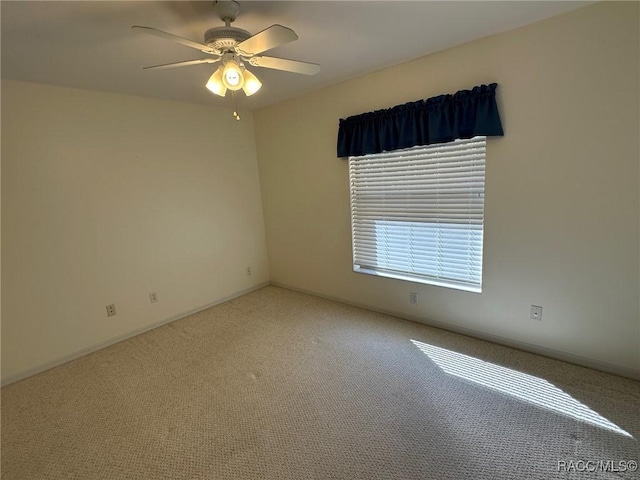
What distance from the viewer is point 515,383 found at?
212cm

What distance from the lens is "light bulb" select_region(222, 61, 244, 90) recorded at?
161 cm

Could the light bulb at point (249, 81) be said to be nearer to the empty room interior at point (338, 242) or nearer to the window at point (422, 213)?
the empty room interior at point (338, 242)

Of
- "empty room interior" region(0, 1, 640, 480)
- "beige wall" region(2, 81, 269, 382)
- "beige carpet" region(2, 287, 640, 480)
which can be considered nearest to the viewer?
"beige carpet" region(2, 287, 640, 480)

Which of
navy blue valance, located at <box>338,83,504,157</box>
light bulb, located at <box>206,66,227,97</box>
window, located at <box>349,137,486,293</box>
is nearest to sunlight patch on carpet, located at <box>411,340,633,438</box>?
window, located at <box>349,137,486,293</box>

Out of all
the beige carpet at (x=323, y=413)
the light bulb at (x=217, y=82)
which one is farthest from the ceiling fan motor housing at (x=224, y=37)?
the beige carpet at (x=323, y=413)

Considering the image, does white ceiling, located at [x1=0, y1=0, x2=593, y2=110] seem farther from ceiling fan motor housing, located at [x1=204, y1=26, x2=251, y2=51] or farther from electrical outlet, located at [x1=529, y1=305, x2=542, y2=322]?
electrical outlet, located at [x1=529, y1=305, x2=542, y2=322]

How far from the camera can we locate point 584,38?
6.24 feet

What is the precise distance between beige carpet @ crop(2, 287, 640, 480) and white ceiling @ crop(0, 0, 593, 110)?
7.84 feet

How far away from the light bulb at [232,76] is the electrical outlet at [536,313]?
2601 mm

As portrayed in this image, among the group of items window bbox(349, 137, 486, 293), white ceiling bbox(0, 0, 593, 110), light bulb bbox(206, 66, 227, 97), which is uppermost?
white ceiling bbox(0, 0, 593, 110)

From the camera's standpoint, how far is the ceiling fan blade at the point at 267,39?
1361 millimetres

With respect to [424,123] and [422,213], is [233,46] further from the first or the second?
[422,213]

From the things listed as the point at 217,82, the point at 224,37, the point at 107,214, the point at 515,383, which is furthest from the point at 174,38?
the point at 515,383

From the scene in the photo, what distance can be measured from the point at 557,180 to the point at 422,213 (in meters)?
1.00
